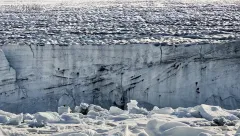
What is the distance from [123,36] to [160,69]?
3.77 ft

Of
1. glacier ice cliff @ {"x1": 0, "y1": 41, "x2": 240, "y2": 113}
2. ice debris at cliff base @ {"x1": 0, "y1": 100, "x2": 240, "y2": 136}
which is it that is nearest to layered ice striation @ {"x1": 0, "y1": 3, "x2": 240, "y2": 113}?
glacier ice cliff @ {"x1": 0, "y1": 41, "x2": 240, "y2": 113}

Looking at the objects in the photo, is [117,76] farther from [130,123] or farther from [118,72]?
[130,123]

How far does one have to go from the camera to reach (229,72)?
7.00 m

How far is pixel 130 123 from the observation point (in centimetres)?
456

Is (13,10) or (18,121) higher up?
(13,10)

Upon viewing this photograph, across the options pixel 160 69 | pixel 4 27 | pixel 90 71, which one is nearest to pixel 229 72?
pixel 160 69

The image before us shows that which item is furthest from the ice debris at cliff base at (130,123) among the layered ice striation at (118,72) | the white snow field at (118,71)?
the layered ice striation at (118,72)

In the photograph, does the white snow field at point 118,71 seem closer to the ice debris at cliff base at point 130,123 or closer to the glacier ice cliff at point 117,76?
the glacier ice cliff at point 117,76

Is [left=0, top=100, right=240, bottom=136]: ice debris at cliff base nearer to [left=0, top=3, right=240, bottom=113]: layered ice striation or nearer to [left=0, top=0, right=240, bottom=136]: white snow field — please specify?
[left=0, top=0, right=240, bottom=136]: white snow field

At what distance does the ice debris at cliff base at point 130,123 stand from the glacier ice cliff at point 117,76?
1606mm

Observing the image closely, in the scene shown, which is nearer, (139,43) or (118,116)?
(118,116)

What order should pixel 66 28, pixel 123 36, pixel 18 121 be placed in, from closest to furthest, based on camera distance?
pixel 18 121 → pixel 123 36 → pixel 66 28

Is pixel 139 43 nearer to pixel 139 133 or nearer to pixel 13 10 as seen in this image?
pixel 139 133

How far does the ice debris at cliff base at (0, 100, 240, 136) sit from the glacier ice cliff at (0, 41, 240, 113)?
1.61 meters
